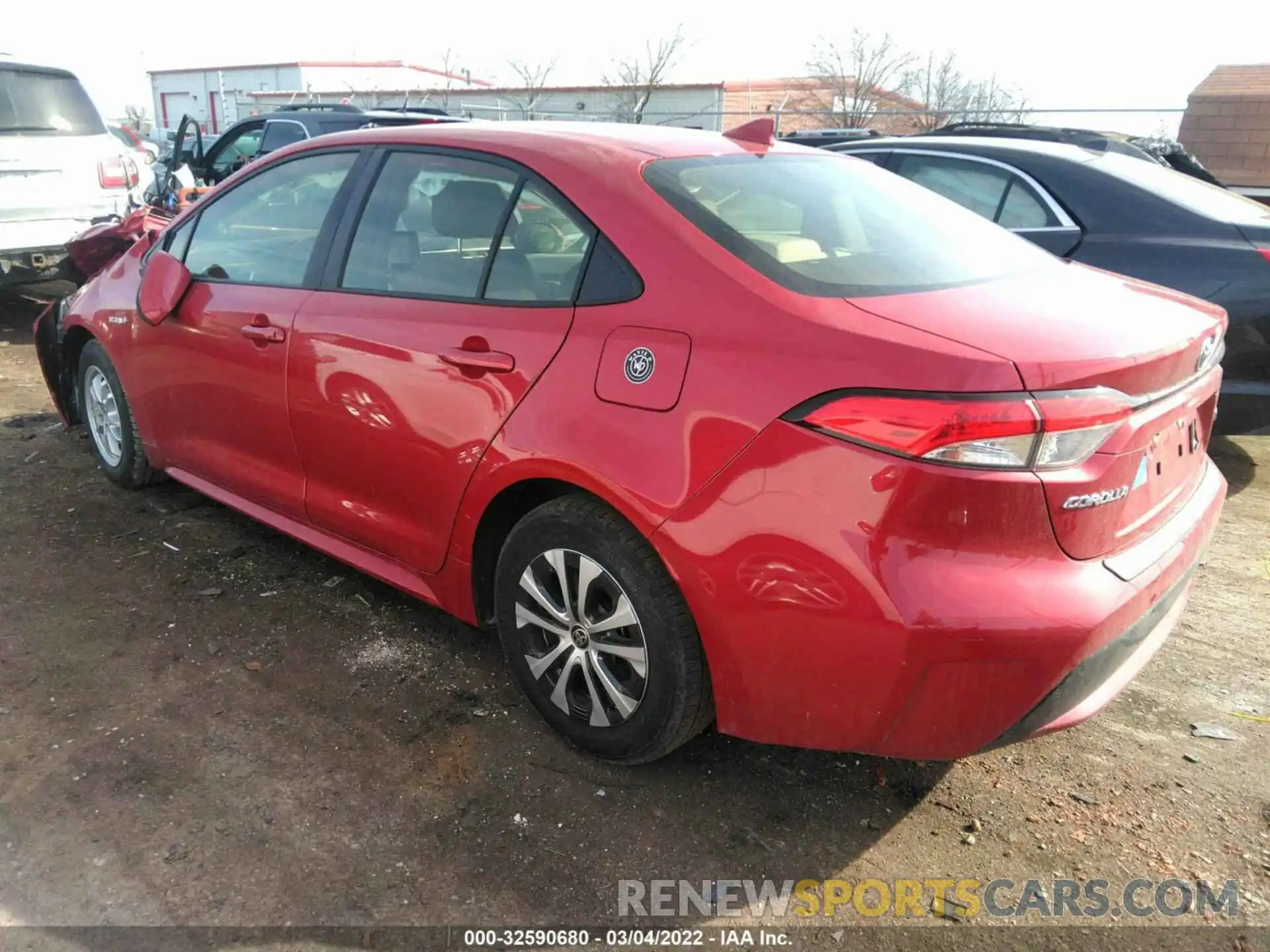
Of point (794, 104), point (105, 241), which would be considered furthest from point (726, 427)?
point (794, 104)

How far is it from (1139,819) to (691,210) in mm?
1989

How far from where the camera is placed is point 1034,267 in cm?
268

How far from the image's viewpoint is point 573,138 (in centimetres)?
278

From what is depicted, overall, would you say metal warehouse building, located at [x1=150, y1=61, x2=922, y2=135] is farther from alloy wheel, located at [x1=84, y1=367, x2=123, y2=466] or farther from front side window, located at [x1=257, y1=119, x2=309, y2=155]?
alloy wheel, located at [x1=84, y1=367, x2=123, y2=466]

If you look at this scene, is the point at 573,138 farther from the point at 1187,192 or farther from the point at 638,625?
the point at 1187,192

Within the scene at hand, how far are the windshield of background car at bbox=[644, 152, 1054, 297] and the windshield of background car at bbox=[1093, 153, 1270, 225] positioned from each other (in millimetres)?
2276

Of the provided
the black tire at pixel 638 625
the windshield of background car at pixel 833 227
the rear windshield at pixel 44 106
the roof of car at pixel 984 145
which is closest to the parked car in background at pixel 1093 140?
the roof of car at pixel 984 145

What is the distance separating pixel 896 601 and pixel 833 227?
3.96 feet

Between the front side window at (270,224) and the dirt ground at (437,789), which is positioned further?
the front side window at (270,224)

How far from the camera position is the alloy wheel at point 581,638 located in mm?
2424

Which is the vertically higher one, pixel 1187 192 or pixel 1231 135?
pixel 1187 192

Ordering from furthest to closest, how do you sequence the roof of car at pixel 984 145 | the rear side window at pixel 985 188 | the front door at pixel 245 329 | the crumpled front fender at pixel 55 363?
the roof of car at pixel 984 145
the rear side window at pixel 985 188
the crumpled front fender at pixel 55 363
the front door at pixel 245 329

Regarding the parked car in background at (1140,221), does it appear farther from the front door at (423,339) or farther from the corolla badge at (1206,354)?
the front door at (423,339)
